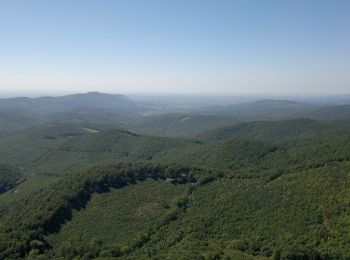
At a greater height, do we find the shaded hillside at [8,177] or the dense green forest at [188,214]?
the dense green forest at [188,214]

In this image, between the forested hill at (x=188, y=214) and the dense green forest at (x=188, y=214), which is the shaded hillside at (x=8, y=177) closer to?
the dense green forest at (x=188, y=214)

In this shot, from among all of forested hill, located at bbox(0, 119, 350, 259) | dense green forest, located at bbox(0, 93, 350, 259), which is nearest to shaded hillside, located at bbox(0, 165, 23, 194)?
dense green forest, located at bbox(0, 93, 350, 259)

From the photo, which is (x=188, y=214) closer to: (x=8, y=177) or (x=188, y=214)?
(x=188, y=214)

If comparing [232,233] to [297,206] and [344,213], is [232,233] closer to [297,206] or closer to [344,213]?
[297,206]

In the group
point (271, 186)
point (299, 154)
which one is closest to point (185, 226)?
point (271, 186)

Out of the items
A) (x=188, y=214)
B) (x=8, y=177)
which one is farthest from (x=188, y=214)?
(x=8, y=177)

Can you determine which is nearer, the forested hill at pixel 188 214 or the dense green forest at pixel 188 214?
the dense green forest at pixel 188 214

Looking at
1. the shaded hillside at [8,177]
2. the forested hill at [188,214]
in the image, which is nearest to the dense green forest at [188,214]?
the forested hill at [188,214]

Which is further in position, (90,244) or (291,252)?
(90,244)

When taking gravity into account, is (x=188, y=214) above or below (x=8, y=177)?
above

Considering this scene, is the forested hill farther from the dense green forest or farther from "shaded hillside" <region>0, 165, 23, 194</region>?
"shaded hillside" <region>0, 165, 23, 194</region>

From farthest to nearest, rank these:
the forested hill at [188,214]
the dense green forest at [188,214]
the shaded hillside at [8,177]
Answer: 1. the shaded hillside at [8,177]
2. the forested hill at [188,214]
3. the dense green forest at [188,214]
